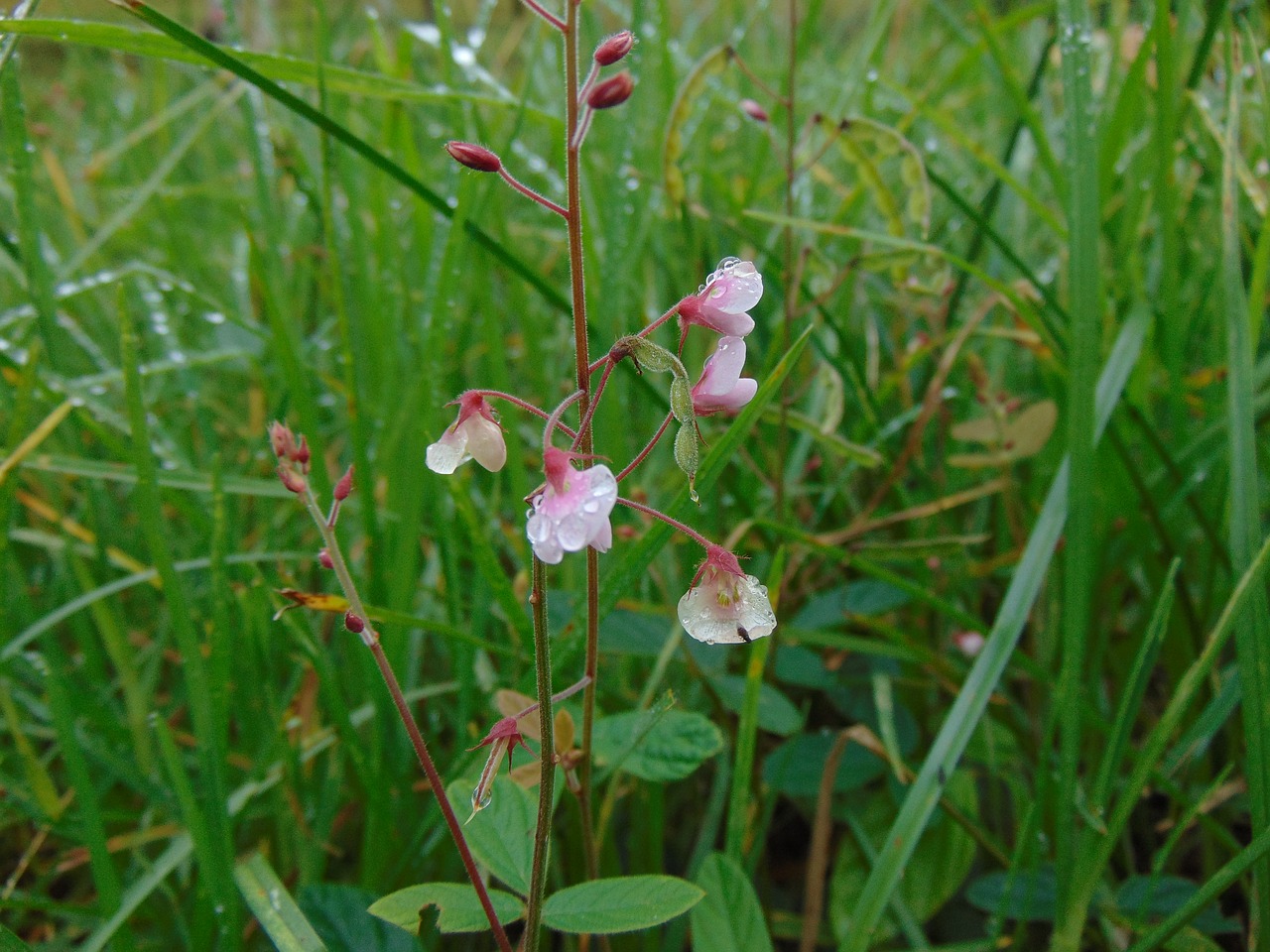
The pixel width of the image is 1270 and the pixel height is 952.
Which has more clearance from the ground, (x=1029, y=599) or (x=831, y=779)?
(x=1029, y=599)

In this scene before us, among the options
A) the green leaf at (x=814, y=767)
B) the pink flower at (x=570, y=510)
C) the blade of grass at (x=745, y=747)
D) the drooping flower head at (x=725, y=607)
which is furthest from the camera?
the green leaf at (x=814, y=767)

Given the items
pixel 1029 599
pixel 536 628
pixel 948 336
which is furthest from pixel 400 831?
pixel 948 336

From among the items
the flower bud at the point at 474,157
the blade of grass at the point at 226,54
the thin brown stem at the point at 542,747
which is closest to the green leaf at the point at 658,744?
the thin brown stem at the point at 542,747

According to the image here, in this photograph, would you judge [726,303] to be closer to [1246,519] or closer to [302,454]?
[302,454]

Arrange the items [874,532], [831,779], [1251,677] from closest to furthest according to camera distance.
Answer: [1251,677]
[831,779]
[874,532]

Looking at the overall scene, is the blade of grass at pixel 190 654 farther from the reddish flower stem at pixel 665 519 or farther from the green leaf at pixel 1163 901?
the green leaf at pixel 1163 901

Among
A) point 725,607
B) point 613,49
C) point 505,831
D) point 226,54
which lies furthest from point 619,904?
point 226,54

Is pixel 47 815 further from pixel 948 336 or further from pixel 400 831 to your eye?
pixel 948 336
